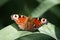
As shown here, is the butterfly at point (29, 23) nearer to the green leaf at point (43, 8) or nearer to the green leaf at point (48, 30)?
the green leaf at point (48, 30)

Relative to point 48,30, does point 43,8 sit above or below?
above

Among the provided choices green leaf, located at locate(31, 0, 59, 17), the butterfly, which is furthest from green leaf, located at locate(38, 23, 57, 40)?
green leaf, located at locate(31, 0, 59, 17)

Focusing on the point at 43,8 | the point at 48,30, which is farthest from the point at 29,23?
the point at 43,8

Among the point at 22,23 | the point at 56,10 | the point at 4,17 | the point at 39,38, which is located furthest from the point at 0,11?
the point at 39,38

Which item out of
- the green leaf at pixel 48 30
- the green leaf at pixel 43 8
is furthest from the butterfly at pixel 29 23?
the green leaf at pixel 43 8

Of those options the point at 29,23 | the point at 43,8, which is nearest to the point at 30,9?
the point at 43,8

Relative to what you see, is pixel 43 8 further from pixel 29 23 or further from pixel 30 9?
pixel 29 23

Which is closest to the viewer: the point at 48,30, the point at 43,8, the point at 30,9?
the point at 48,30

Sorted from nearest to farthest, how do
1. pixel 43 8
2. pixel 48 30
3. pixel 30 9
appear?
1. pixel 48 30
2. pixel 43 8
3. pixel 30 9

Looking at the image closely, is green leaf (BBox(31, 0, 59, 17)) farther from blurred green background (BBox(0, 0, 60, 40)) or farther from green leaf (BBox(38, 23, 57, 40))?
green leaf (BBox(38, 23, 57, 40))

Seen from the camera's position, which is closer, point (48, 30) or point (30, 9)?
point (48, 30)
